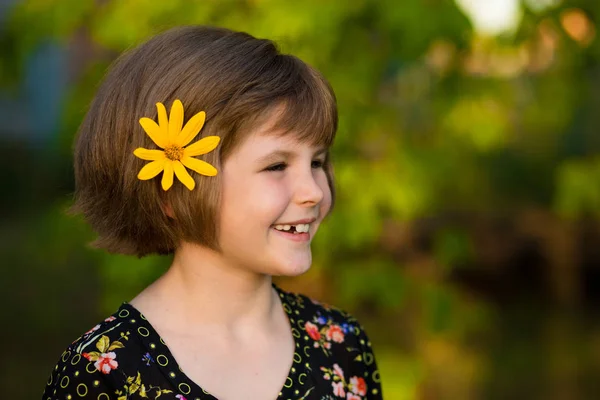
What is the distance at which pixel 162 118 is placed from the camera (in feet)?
5.73

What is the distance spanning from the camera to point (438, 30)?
372cm

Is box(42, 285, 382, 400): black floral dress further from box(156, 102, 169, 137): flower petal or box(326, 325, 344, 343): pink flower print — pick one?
box(156, 102, 169, 137): flower petal

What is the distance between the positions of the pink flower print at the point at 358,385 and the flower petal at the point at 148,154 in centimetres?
65

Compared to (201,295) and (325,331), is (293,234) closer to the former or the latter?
(201,295)

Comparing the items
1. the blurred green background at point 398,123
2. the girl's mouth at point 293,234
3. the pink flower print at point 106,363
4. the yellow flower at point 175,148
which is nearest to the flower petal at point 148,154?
the yellow flower at point 175,148

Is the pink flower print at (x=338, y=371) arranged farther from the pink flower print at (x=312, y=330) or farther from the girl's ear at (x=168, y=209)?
the girl's ear at (x=168, y=209)

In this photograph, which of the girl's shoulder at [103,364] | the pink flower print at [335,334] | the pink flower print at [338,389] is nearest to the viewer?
the girl's shoulder at [103,364]

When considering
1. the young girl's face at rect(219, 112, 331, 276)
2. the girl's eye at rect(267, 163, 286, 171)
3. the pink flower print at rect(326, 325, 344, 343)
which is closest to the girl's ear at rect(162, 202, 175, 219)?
the young girl's face at rect(219, 112, 331, 276)

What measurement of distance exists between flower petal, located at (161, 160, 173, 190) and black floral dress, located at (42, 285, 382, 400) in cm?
26

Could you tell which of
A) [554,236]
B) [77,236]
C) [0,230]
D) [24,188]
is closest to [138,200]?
[77,236]

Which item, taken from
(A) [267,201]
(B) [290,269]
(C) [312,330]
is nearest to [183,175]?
(A) [267,201]

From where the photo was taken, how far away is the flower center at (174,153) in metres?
1.78

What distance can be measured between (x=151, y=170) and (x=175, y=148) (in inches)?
2.4

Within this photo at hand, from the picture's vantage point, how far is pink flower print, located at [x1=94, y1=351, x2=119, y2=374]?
1.72 m
